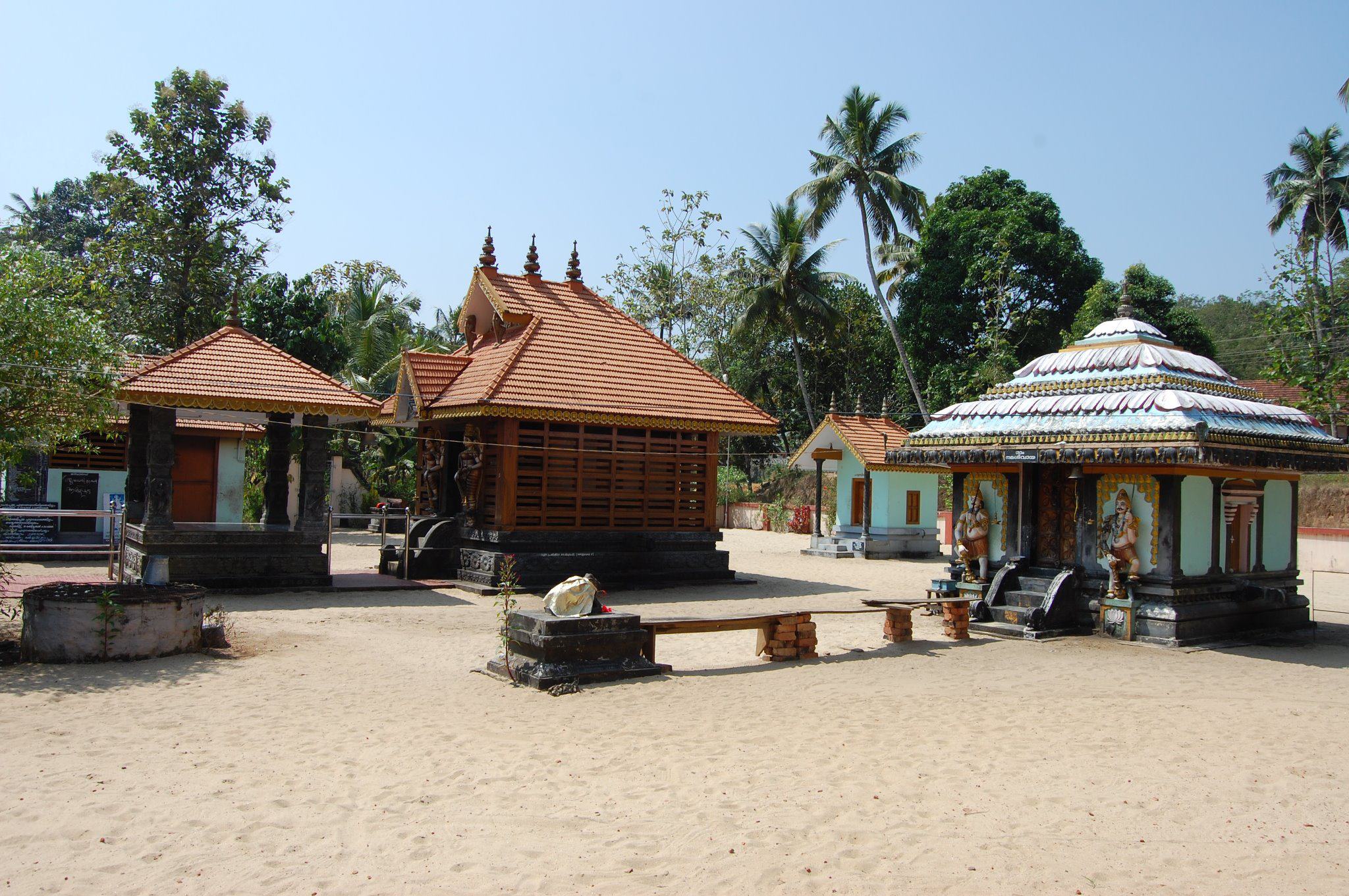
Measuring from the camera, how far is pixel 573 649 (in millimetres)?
8539

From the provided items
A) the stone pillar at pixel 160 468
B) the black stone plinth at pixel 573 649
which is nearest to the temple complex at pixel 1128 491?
the black stone plinth at pixel 573 649

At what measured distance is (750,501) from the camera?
35875mm

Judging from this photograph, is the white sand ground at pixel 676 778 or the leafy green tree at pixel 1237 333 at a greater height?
the leafy green tree at pixel 1237 333

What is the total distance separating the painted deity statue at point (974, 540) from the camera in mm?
12977

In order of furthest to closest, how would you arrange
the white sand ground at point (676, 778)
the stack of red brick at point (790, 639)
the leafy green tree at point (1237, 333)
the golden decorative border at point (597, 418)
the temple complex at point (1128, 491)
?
the leafy green tree at point (1237, 333)
the golden decorative border at point (597, 418)
the temple complex at point (1128, 491)
the stack of red brick at point (790, 639)
the white sand ground at point (676, 778)

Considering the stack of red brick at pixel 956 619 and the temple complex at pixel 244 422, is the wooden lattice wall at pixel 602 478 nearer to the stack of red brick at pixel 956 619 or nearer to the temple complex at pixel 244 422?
the temple complex at pixel 244 422

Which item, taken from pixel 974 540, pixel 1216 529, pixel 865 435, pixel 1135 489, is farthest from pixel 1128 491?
pixel 865 435

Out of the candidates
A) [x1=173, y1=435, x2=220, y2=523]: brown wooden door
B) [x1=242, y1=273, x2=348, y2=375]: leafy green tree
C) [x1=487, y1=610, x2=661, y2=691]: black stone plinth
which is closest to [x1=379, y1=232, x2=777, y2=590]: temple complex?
[x1=173, y1=435, x2=220, y2=523]: brown wooden door

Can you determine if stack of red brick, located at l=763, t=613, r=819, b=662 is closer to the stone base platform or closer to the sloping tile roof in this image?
the stone base platform

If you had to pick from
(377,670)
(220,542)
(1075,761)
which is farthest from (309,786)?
(220,542)

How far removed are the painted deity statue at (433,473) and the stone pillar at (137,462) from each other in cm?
443

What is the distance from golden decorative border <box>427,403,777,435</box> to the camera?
15.0 m

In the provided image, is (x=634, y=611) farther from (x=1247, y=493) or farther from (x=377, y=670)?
(x=1247, y=493)

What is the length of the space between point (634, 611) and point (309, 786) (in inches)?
305
